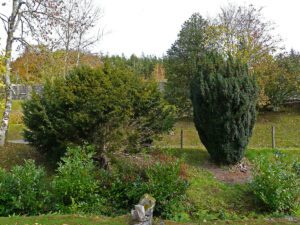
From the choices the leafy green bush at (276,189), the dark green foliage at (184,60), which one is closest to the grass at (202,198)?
the leafy green bush at (276,189)

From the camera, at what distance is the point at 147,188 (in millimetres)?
7641

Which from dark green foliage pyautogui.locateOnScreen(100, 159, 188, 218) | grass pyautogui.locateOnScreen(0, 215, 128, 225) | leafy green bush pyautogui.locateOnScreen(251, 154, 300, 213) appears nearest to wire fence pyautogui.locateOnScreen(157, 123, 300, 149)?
leafy green bush pyautogui.locateOnScreen(251, 154, 300, 213)

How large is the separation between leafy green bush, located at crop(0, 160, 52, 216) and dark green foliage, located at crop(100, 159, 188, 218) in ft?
4.38

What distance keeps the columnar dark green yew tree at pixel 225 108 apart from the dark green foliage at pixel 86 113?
206cm

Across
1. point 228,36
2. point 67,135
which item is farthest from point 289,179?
point 228,36

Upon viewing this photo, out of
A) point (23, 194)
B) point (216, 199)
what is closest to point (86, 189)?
point (23, 194)

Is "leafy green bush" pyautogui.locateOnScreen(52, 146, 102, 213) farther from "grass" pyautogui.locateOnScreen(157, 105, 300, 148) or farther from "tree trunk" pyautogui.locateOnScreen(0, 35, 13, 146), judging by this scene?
"grass" pyautogui.locateOnScreen(157, 105, 300, 148)

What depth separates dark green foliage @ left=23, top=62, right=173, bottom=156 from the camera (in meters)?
9.19

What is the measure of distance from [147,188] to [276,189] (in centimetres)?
293

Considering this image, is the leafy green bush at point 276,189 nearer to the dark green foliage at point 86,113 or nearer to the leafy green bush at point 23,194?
the dark green foliage at point 86,113

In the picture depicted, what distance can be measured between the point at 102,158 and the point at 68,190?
222 cm

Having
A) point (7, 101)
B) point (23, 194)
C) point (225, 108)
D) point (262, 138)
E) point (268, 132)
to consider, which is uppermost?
point (7, 101)

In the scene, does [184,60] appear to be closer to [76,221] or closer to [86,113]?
[86,113]

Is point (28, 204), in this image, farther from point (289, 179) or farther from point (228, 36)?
point (228, 36)
